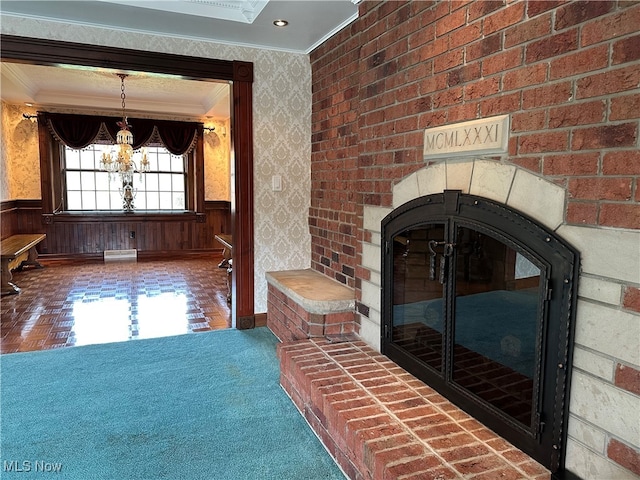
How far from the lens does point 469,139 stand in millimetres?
1801

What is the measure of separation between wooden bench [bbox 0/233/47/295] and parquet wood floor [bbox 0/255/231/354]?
185 mm

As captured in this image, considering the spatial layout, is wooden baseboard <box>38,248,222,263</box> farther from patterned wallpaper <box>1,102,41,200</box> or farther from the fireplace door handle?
the fireplace door handle

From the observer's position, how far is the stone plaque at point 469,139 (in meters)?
1.66

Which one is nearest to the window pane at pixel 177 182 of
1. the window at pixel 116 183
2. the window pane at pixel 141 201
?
the window at pixel 116 183

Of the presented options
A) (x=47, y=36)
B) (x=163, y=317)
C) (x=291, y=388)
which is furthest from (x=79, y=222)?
(x=291, y=388)

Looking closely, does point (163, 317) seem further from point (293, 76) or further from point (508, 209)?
point (508, 209)

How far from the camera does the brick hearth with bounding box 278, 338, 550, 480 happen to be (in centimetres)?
152

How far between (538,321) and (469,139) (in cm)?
75

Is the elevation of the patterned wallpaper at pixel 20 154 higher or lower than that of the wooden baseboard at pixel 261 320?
higher

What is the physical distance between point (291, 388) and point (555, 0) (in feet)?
7.12

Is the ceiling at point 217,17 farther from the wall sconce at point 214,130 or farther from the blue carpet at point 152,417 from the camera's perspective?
the wall sconce at point 214,130
